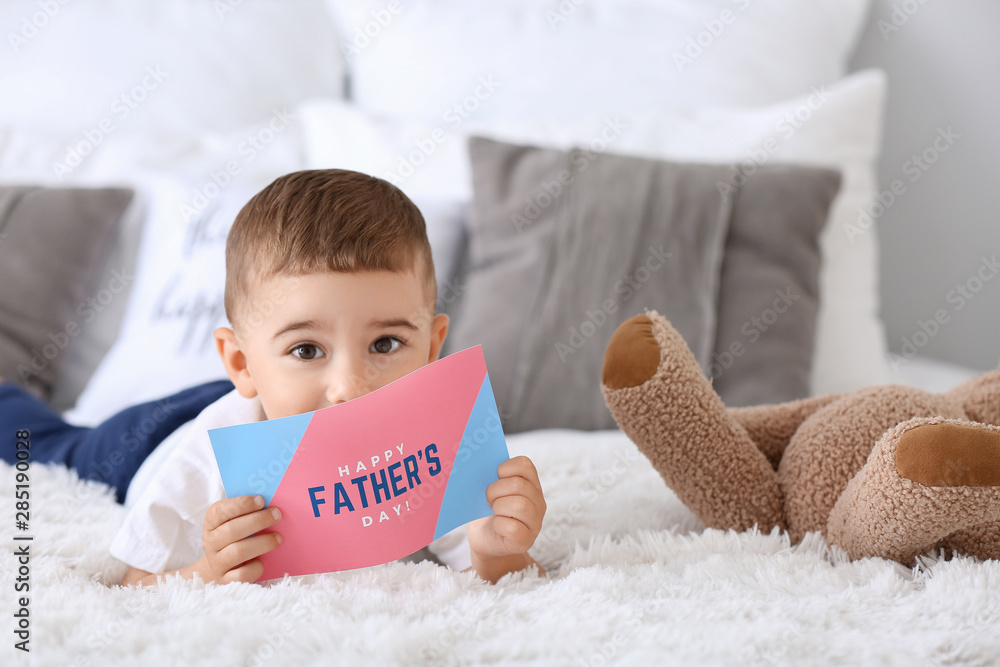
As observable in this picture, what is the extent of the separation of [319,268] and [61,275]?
33.7 inches

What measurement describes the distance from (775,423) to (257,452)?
553 mm

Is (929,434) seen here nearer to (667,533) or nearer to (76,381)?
(667,533)

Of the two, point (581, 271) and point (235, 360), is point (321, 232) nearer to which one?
point (235, 360)

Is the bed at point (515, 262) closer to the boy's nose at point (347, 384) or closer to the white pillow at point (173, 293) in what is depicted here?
the white pillow at point (173, 293)

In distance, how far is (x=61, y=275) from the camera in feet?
4.10

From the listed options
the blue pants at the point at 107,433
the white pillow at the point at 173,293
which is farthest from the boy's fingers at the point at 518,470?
the white pillow at the point at 173,293

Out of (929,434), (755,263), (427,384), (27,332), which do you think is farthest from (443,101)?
(929,434)

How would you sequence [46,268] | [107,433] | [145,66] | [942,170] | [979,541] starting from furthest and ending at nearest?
[942,170], [145,66], [46,268], [107,433], [979,541]

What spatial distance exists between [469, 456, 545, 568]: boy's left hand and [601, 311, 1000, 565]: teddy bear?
121mm

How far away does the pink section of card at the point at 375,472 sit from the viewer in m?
0.58

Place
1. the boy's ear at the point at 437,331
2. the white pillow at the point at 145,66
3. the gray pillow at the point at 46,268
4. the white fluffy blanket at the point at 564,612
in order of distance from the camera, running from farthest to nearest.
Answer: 1. the white pillow at the point at 145,66
2. the gray pillow at the point at 46,268
3. the boy's ear at the point at 437,331
4. the white fluffy blanket at the point at 564,612

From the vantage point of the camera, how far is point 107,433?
975mm

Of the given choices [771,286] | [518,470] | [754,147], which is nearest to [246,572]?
[518,470]

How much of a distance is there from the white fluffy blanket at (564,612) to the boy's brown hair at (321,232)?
279 millimetres
